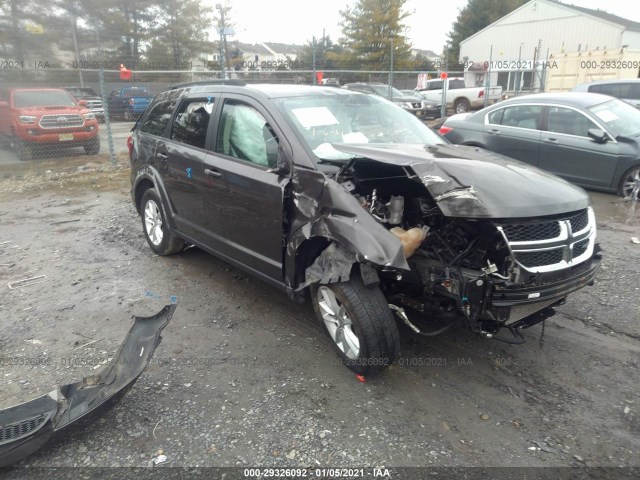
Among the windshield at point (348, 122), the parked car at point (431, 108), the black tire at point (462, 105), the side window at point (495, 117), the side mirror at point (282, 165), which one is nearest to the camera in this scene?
the side mirror at point (282, 165)

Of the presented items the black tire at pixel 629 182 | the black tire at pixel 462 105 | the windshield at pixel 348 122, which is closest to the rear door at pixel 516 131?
the black tire at pixel 629 182

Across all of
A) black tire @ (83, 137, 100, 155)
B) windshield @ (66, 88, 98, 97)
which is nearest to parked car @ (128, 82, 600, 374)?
black tire @ (83, 137, 100, 155)

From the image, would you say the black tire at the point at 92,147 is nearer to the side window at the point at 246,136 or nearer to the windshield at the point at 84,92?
the windshield at the point at 84,92

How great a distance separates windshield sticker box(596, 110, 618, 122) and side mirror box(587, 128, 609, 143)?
0.24 m

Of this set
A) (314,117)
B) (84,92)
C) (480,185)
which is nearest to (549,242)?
(480,185)

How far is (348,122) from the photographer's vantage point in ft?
12.7

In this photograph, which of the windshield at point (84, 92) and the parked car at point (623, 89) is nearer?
the parked car at point (623, 89)

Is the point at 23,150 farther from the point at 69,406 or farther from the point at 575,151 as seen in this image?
the point at 575,151

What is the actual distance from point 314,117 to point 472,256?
1.63m

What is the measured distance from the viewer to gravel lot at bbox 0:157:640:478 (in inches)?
102

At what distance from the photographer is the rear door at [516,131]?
7695 millimetres

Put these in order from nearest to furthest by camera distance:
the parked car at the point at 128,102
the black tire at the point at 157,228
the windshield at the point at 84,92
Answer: the black tire at the point at 157,228, the parked car at the point at 128,102, the windshield at the point at 84,92

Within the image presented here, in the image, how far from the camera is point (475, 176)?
2.92 meters

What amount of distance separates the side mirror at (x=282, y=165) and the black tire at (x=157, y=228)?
1.95m
